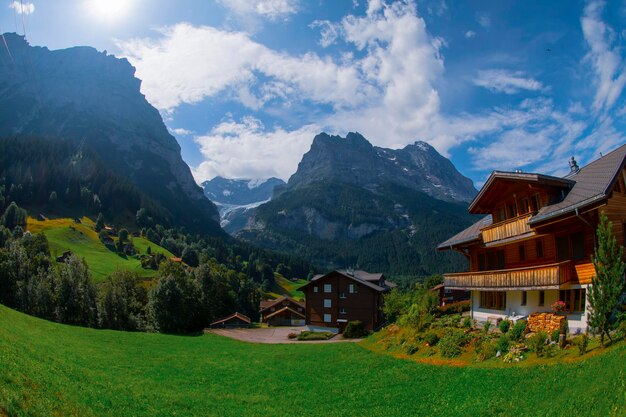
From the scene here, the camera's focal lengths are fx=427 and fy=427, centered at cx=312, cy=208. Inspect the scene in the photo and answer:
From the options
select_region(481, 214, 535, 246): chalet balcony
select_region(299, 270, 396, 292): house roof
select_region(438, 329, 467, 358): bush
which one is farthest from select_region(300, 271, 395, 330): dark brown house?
select_region(438, 329, 467, 358): bush

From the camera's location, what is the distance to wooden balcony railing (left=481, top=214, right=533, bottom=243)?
28.9 metres

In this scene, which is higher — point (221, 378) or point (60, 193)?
point (60, 193)

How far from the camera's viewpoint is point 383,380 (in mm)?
23016

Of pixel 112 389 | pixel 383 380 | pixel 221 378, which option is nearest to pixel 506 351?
pixel 383 380

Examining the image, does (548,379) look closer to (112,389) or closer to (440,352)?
(440,352)

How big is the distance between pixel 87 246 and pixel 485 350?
147115 millimetres

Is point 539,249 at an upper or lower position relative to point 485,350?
upper

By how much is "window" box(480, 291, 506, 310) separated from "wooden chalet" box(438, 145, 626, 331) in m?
0.08

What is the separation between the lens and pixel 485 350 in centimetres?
2247

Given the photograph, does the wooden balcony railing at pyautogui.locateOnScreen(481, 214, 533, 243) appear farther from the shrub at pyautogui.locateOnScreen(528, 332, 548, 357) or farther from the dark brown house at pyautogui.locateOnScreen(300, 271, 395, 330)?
the dark brown house at pyautogui.locateOnScreen(300, 271, 395, 330)

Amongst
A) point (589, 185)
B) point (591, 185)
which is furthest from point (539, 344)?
point (589, 185)

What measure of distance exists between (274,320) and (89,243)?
8555cm

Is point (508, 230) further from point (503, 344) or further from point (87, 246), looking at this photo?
point (87, 246)

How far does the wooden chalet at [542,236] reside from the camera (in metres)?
23.2
